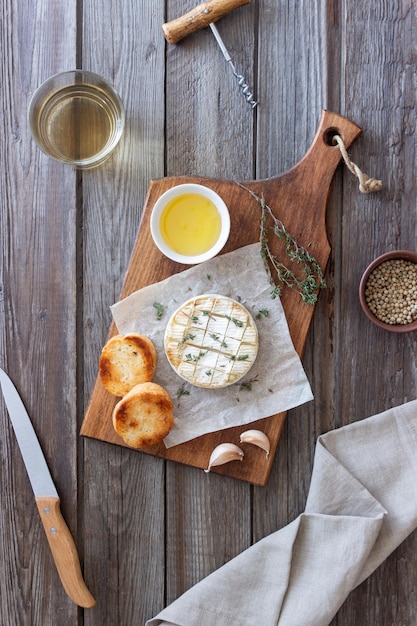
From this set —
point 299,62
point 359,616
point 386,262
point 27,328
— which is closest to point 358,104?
point 299,62

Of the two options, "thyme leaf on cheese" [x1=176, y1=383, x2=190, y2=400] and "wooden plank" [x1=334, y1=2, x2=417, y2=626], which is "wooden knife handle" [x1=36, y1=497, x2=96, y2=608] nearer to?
"thyme leaf on cheese" [x1=176, y1=383, x2=190, y2=400]

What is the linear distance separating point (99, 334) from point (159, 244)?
0.90ft

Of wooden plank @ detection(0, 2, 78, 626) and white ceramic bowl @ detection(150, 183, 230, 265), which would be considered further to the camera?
wooden plank @ detection(0, 2, 78, 626)

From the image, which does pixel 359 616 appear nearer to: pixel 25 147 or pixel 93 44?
pixel 25 147

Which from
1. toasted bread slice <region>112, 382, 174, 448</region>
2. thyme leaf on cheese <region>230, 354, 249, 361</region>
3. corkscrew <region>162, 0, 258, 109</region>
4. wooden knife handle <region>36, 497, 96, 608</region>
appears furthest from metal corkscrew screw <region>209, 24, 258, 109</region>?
wooden knife handle <region>36, 497, 96, 608</region>

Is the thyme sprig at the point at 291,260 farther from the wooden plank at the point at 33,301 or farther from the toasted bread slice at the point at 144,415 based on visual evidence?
the wooden plank at the point at 33,301

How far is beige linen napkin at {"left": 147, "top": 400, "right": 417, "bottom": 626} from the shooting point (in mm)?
1555

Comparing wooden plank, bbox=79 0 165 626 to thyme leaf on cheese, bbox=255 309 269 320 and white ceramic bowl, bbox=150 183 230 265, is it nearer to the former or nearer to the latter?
white ceramic bowl, bbox=150 183 230 265

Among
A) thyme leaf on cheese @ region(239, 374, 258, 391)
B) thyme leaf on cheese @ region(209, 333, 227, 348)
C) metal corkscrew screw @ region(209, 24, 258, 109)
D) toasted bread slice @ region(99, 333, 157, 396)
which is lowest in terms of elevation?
thyme leaf on cheese @ region(239, 374, 258, 391)

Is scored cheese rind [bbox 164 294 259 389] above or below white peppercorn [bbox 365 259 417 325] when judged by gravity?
below

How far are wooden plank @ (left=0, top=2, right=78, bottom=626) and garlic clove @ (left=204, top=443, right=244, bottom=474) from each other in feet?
1.13

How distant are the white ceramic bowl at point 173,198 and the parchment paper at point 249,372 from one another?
5 centimetres

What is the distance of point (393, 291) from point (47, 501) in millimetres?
944

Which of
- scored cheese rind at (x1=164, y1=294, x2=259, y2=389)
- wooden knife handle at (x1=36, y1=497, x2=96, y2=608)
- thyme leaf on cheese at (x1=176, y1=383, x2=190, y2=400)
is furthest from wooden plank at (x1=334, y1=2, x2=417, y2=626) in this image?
wooden knife handle at (x1=36, y1=497, x2=96, y2=608)
